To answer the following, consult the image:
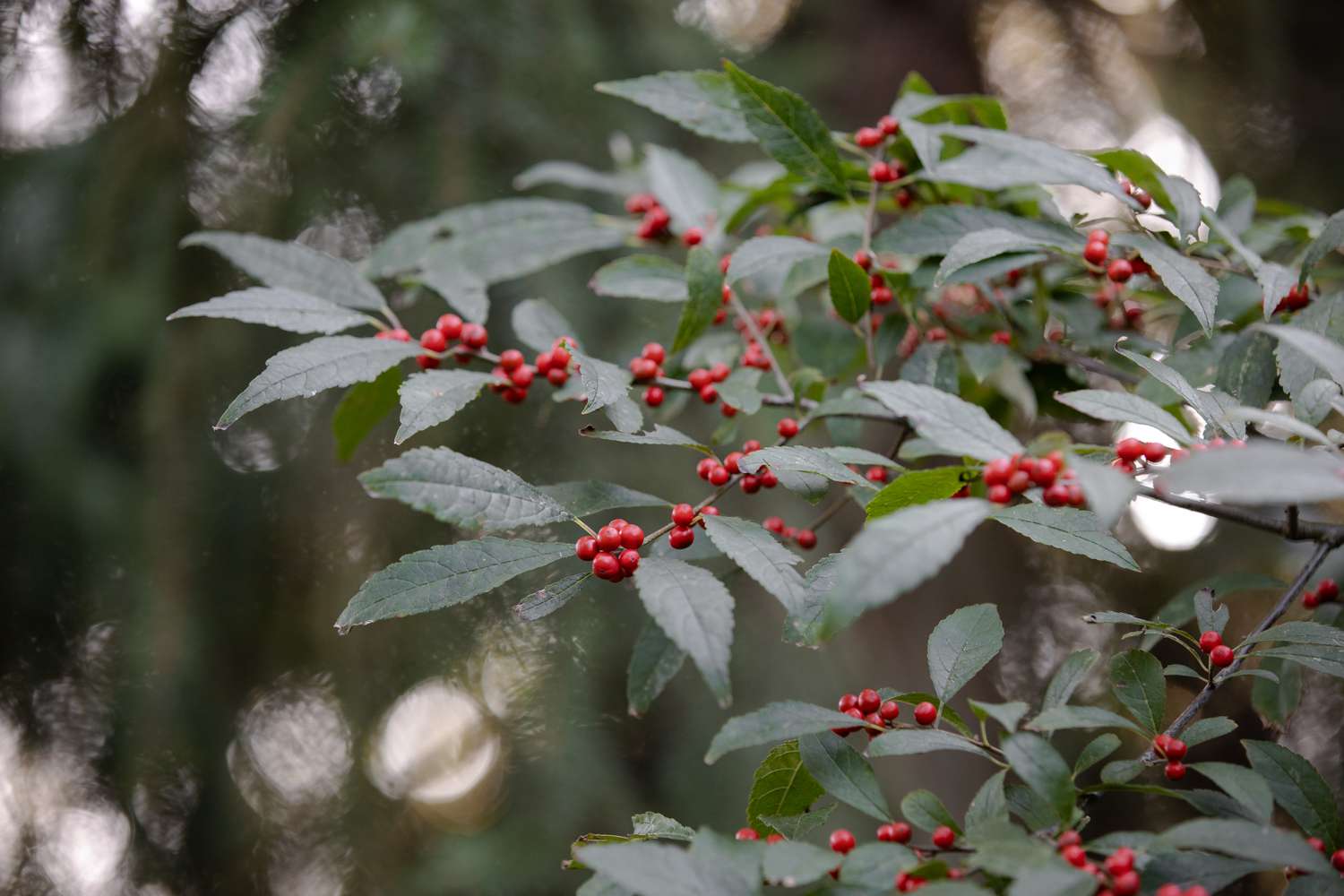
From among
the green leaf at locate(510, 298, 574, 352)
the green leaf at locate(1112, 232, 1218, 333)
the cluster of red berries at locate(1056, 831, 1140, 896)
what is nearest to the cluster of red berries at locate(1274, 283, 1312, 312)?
the green leaf at locate(1112, 232, 1218, 333)

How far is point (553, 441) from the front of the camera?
4.78 ft

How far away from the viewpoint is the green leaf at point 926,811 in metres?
0.62

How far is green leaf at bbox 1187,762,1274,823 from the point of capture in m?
0.56

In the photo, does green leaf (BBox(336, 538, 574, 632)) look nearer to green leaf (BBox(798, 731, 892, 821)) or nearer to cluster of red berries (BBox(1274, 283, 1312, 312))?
green leaf (BBox(798, 731, 892, 821))

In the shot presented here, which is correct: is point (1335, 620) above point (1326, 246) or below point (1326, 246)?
below

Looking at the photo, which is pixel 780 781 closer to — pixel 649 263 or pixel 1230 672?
pixel 1230 672

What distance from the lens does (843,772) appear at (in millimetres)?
654

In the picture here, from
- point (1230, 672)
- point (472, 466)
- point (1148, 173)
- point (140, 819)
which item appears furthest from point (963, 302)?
point (140, 819)

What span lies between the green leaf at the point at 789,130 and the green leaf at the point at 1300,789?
0.62 meters

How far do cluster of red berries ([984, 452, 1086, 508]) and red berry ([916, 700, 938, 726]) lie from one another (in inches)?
7.9

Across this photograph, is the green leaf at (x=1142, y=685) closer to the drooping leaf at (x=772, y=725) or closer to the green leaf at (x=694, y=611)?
the drooping leaf at (x=772, y=725)

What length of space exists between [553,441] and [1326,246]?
1015 millimetres

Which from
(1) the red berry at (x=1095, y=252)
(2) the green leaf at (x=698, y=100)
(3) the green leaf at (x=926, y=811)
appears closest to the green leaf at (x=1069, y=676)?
(3) the green leaf at (x=926, y=811)

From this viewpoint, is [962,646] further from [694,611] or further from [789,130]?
[789,130]
